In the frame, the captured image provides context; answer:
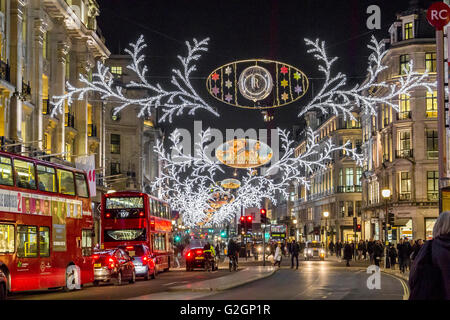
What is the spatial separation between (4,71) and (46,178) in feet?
52.1

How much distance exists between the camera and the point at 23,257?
23328 millimetres

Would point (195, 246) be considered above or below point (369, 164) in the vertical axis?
below

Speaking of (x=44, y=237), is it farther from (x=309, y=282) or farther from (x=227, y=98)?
(x=309, y=282)

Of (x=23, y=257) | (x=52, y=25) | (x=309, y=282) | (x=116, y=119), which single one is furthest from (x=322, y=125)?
(x=23, y=257)

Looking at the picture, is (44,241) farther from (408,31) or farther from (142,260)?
(408,31)

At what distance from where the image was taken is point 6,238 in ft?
73.2

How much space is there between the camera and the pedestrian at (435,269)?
5848mm

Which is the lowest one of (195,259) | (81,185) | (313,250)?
(313,250)

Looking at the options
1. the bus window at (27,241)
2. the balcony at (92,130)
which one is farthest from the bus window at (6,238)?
the balcony at (92,130)

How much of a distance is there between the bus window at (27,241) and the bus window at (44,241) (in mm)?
357

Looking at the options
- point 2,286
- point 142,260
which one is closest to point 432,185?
point 142,260

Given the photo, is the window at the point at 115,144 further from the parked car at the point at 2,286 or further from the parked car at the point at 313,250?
the parked car at the point at 2,286
